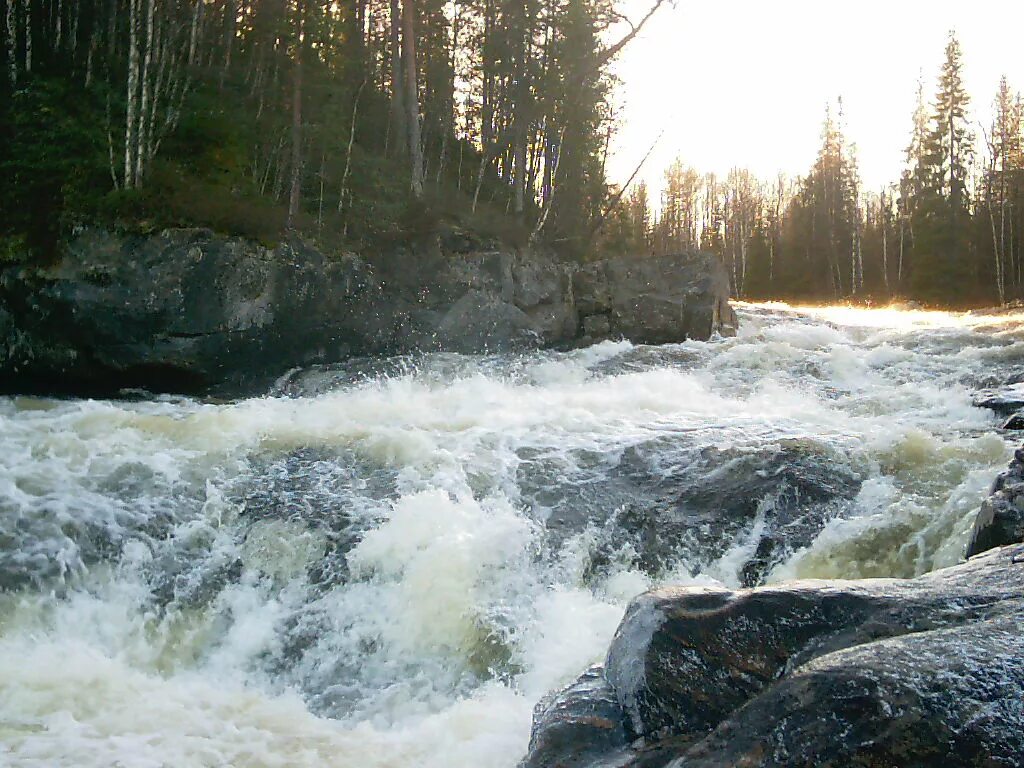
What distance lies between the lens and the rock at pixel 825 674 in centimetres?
229

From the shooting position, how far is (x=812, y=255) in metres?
42.6

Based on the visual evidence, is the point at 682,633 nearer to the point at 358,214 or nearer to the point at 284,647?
the point at 284,647

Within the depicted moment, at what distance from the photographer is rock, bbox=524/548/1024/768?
2.29 meters

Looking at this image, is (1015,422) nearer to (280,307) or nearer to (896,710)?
(896,710)

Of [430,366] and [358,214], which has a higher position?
[358,214]

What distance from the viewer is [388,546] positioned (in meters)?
6.43

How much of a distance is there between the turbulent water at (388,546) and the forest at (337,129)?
4.21 metres

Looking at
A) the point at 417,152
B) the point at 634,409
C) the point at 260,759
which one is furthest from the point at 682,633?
the point at 417,152

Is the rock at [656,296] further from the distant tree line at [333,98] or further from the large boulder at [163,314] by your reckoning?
the large boulder at [163,314]

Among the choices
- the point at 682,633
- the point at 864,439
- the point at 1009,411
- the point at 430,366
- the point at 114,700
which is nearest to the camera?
the point at 682,633

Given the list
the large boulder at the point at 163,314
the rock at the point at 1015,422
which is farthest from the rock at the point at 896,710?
the large boulder at the point at 163,314

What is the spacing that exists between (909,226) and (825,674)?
4326 cm

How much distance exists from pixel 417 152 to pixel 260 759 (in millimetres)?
13967

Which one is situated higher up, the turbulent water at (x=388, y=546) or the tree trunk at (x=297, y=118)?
the tree trunk at (x=297, y=118)
